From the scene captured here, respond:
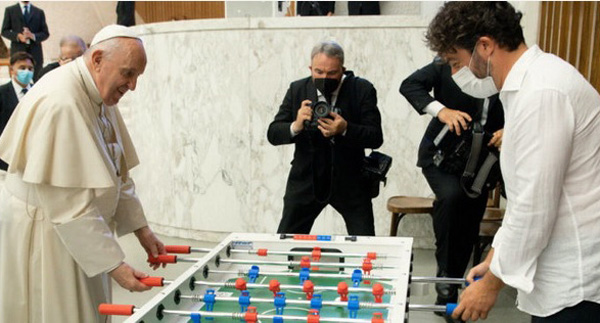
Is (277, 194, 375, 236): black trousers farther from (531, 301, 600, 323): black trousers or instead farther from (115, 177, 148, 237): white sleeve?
(531, 301, 600, 323): black trousers

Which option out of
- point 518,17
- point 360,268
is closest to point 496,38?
point 518,17

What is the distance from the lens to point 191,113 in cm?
488

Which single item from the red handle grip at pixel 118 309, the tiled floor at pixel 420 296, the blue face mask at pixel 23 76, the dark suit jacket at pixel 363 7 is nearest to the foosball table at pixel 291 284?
the red handle grip at pixel 118 309

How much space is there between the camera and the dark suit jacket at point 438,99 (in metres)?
3.03

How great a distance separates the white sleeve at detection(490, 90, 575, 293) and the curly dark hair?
0.23 m

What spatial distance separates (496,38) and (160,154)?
397 centimetres

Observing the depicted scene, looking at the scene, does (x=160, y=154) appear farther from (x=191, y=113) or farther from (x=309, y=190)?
(x=309, y=190)

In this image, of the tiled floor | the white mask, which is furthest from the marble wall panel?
the white mask

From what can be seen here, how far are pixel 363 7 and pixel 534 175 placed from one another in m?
5.18

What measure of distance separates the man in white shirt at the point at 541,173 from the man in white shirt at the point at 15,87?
3278 mm

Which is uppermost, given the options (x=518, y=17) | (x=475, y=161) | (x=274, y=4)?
(x=274, y=4)

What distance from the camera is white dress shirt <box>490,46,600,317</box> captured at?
54.9 inches

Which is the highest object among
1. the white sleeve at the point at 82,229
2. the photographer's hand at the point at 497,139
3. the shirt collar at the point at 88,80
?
the shirt collar at the point at 88,80

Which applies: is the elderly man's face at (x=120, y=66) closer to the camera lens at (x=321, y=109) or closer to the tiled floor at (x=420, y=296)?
the camera lens at (x=321, y=109)
